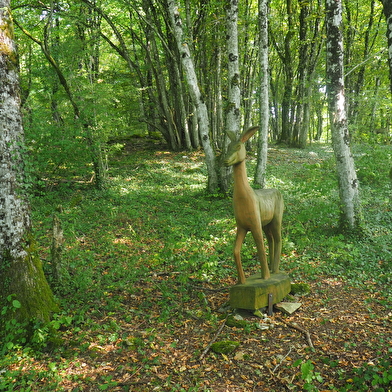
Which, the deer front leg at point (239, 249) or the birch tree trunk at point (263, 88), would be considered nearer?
the deer front leg at point (239, 249)

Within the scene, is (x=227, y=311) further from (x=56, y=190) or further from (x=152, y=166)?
(x=152, y=166)

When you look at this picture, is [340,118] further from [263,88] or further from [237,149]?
[237,149]

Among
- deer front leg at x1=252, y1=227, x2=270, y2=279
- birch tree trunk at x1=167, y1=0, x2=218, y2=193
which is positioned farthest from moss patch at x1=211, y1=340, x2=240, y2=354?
birch tree trunk at x1=167, y1=0, x2=218, y2=193

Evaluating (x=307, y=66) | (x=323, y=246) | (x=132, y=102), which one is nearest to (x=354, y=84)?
(x=307, y=66)

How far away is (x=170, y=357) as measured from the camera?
3811 millimetres

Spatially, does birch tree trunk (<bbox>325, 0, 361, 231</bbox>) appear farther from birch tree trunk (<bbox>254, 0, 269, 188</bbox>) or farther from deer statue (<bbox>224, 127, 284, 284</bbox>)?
deer statue (<bbox>224, 127, 284, 284</bbox>)

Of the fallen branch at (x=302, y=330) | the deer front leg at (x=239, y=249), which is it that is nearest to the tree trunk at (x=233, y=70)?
the deer front leg at (x=239, y=249)

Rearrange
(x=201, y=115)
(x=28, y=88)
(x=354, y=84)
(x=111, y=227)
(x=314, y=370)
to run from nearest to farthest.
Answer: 1. (x=314, y=370)
2. (x=111, y=227)
3. (x=201, y=115)
4. (x=28, y=88)
5. (x=354, y=84)

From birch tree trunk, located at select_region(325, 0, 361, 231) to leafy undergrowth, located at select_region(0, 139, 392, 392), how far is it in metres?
0.48

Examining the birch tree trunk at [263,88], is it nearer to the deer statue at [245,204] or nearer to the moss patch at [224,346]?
the deer statue at [245,204]

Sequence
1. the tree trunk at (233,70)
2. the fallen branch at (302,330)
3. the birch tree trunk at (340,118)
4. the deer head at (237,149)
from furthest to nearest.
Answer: the tree trunk at (233,70), the birch tree trunk at (340,118), the deer head at (237,149), the fallen branch at (302,330)

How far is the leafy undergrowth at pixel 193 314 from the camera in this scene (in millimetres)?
3428

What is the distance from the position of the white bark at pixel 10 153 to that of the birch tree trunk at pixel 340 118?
617 centimetres

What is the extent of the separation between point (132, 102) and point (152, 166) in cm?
666
